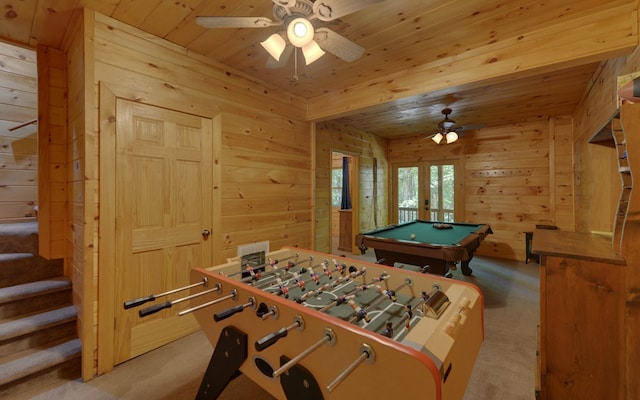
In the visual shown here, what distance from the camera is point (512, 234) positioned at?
4820mm

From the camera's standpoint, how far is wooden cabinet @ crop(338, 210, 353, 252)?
5.54 metres

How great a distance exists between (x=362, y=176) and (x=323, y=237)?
1.62 meters

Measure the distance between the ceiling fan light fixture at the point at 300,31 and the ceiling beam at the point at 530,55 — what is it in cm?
153

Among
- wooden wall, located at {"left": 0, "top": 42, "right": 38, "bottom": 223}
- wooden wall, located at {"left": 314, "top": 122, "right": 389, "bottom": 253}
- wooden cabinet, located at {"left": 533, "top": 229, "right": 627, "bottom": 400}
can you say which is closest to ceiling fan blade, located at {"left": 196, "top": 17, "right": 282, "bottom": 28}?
wooden cabinet, located at {"left": 533, "top": 229, "right": 627, "bottom": 400}

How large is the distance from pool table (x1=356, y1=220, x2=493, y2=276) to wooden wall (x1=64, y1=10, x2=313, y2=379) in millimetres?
1030

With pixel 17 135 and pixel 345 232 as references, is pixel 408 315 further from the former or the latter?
pixel 345 232

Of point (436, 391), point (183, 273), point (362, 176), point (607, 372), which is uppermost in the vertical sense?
point (362, 176)

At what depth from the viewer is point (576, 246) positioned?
1.40 metres

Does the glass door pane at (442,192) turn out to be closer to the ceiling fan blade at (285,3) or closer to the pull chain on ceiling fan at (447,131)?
the pull chain on ceiling fan at (447,131)

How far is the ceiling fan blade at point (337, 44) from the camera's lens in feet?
5.28

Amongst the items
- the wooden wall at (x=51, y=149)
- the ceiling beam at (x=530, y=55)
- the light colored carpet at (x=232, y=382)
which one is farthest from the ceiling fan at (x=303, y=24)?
the light colored carpet at (x=232, y=382)

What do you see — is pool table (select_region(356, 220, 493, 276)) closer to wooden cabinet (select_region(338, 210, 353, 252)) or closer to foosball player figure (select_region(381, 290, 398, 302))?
foosball player figure (select_region(381, 290, 398, 302))

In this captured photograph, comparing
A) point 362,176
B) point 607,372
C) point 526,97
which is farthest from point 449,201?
point 607,372

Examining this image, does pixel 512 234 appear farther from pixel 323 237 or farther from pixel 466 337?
pixel 466 337
